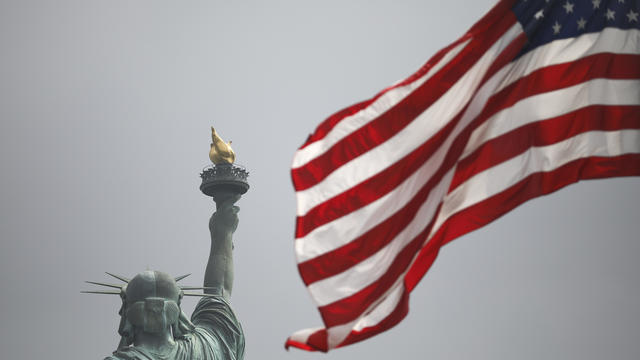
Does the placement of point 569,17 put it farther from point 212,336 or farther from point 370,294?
point 212,336

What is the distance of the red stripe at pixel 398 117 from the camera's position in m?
9.08

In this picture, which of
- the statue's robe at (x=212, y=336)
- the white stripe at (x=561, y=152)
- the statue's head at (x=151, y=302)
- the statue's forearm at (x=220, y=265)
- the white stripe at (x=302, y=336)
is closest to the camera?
the white stripe at (x=302, y=336)

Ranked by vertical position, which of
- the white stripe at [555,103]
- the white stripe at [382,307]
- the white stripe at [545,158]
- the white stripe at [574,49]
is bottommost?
the white stripe at [382,307]

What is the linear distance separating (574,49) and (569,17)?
1.10 feet

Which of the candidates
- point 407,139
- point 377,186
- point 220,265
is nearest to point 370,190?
point 377,186

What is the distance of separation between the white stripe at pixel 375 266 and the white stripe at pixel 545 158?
0.32 m

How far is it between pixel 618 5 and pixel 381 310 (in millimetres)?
3835

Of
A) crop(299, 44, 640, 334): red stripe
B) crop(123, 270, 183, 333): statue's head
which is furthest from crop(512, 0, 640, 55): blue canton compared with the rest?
crop(123, 270, 183, 333): statue's head

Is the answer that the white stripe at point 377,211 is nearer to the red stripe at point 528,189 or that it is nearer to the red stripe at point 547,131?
the red stripe at point 547,131

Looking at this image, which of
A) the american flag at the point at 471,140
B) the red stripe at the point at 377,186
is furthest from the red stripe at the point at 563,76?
the red stripe at the point at 377,186

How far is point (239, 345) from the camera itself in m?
20.2

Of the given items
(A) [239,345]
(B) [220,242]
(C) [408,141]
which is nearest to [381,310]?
(C) [408,141]

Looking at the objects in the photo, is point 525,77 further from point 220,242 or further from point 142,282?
point 220,242

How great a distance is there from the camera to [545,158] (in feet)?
30.4
